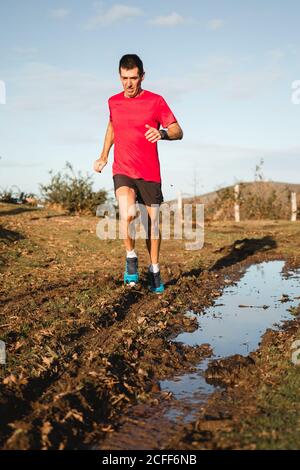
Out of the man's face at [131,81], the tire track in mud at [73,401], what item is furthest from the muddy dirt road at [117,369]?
the man's face at [131,81]

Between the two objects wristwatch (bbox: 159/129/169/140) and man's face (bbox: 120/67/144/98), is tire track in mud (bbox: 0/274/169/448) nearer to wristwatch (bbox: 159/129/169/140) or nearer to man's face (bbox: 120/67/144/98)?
wristwatch (bbox: 159/129/169/140)

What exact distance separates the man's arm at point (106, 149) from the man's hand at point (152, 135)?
0.79 m

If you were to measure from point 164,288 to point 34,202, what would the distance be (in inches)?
517

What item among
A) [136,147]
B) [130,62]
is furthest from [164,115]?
[130,62]

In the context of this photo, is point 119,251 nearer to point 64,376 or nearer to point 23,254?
point 23,254

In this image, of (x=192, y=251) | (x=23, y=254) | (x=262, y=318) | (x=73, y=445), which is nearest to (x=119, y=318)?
(x=262, y=318)

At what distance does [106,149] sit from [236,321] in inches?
105

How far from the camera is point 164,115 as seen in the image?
5883 mm

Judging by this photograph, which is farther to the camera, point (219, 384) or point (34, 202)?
point (34, 202)

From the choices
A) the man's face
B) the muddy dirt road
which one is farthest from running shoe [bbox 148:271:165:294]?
the man's face

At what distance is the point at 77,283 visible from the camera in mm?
6434

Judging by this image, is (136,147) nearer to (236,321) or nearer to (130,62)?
(130,62)

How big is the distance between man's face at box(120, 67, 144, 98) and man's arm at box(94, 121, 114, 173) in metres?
0.57

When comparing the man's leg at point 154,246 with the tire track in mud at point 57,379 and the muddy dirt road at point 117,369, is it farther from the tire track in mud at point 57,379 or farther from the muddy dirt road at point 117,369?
the tire track in mud at point 57,379
